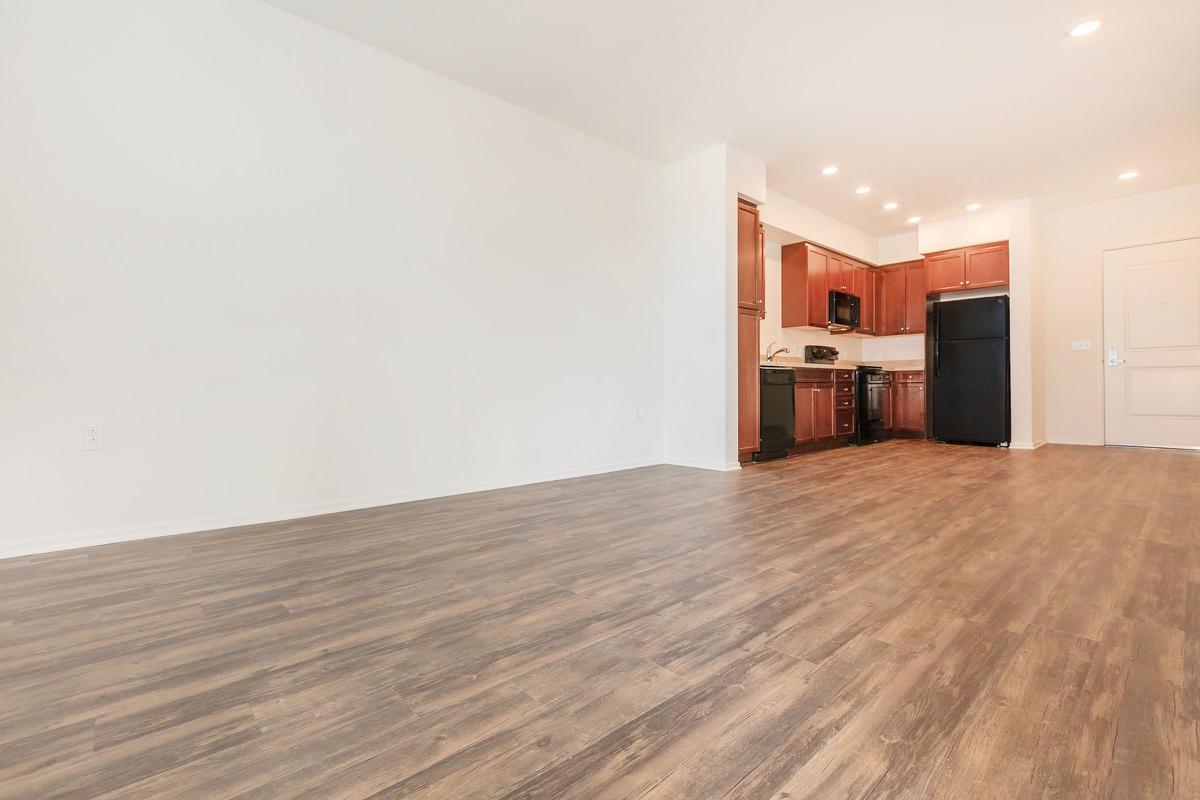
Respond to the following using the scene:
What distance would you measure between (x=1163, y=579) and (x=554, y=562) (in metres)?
2.27

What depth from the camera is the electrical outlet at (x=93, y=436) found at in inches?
99.8

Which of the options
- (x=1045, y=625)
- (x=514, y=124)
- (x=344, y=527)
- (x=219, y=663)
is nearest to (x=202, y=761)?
(x=219, y=663)

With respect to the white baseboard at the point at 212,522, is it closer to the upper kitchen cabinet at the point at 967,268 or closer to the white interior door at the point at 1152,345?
the upper kitchen cabinet at the point at 967,268

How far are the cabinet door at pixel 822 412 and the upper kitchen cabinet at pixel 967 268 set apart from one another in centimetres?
226

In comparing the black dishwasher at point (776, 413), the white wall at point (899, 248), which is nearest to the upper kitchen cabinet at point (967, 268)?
the white wall at point (899, 248)

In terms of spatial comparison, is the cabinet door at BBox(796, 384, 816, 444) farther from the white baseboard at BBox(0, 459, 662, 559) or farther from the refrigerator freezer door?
the white baseboard at BBox(0, 459, 662, 559)

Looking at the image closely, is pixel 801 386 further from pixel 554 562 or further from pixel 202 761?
pixel 202 761

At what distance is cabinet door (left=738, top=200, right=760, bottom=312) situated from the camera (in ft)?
15.9

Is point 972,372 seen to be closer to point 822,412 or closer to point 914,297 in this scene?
point 914,297

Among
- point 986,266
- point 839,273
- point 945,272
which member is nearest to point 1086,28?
point 839,273

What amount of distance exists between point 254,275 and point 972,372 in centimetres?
713

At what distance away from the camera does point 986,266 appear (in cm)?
650

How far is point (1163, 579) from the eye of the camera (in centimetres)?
205

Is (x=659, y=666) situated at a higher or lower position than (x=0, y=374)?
lower
